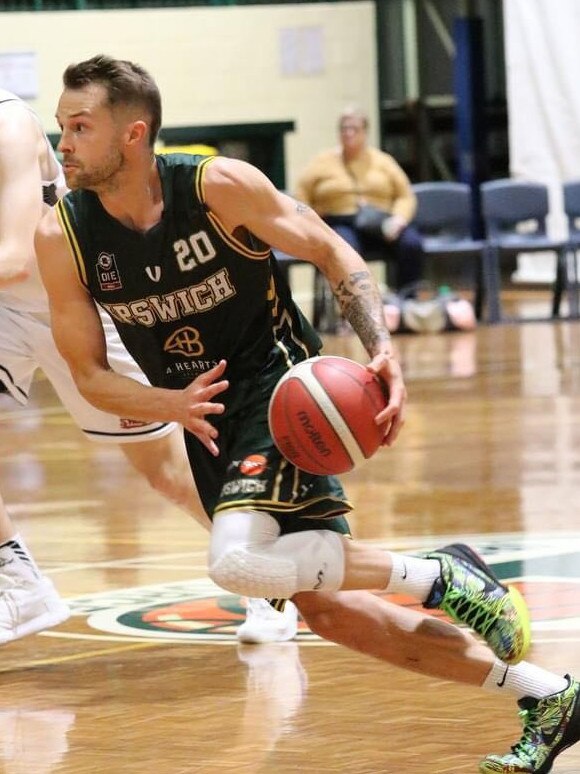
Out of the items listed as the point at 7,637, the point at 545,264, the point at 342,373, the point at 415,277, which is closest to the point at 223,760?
the point at 342,373

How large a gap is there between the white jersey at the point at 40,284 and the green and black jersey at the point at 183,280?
0.93m

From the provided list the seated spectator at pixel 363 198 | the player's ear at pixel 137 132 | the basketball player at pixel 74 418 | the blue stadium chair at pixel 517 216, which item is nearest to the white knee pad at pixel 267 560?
the player's ear at pixel 137 132

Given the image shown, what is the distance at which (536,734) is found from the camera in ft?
10.9

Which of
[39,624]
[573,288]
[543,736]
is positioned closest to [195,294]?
[543,736]

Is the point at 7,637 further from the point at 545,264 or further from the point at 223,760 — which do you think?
the point at 545,264

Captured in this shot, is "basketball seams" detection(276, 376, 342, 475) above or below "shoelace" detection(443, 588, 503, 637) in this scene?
above

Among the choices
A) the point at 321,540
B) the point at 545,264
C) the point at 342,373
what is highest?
the point at 342,373

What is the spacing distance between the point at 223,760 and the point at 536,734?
0.65 meters

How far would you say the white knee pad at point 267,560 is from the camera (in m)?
3.40

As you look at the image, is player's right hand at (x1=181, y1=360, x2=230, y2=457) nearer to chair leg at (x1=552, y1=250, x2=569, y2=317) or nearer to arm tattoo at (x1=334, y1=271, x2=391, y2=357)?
arm tattoo at (x1=334, y1=271, x2=391, y2=357)

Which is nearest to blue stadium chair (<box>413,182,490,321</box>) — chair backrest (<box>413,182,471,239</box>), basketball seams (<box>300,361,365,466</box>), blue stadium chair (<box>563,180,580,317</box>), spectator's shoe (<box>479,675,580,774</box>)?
chair backrest (<box>413,182,471,239</box>)

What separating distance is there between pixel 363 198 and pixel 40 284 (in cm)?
977

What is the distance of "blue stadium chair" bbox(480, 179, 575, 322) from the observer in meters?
15.1

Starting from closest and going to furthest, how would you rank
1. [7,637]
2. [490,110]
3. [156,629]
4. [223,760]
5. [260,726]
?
1. [223,760]
2. [260,726]
3. [7,637]
4. [156,629]
5. [490,110]
